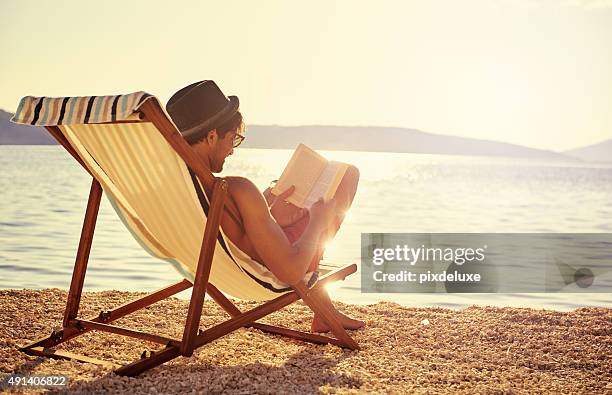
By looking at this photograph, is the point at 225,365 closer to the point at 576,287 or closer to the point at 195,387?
the point at 195,387

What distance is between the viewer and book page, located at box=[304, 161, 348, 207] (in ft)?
13.6

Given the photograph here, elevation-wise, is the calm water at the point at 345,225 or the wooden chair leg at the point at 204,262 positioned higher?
the wooden chair leg at the point at 204,262

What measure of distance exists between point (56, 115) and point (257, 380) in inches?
57.0

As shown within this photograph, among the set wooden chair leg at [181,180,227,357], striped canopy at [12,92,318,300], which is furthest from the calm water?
wooden chair leg at [181,180,227,357]

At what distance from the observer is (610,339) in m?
4.84

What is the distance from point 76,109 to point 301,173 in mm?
1289

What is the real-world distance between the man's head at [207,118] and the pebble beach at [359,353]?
1012mm

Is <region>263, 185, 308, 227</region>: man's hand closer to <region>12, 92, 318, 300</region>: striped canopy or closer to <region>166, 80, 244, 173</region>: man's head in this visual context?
<region>12, 92, 318, 300</region>: striped canopy

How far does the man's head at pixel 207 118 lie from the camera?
11.8ft

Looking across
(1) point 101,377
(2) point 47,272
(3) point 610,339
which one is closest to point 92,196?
(1) point 101,377

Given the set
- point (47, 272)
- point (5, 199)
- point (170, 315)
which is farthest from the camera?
point (5, 199)

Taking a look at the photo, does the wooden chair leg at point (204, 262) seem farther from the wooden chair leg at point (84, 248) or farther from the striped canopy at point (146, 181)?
the wooden chair leg at point (84, 248)

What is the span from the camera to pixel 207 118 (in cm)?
362

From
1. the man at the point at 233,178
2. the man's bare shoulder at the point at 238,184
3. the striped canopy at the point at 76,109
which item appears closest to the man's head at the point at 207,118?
the man at the point at 233,178
